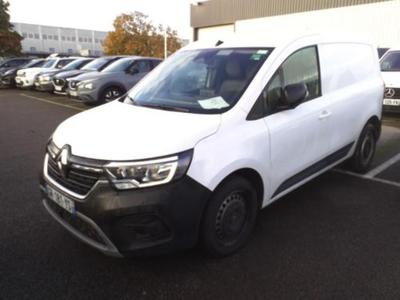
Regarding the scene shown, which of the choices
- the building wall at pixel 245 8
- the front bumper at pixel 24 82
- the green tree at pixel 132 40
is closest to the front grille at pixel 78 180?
the front bumper at pixel 24 82

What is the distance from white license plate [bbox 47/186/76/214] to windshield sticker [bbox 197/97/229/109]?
1.30 meters

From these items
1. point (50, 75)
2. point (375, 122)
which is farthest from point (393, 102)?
point (50, 75)

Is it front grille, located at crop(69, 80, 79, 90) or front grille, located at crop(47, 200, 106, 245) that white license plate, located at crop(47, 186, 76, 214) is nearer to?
front grille, located at crop(47, 200, 106, 245)

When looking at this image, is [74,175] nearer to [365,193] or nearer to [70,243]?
[70,243]

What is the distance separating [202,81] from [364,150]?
2827 mm

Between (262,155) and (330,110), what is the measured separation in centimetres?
130

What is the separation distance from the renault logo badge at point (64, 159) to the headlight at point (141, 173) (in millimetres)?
397

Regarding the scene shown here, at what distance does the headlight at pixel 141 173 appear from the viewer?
7.65ft

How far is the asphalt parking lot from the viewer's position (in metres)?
2.53

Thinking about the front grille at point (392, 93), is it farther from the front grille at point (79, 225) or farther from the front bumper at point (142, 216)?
the front grille at point (79, 225)

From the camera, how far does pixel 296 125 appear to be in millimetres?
3240

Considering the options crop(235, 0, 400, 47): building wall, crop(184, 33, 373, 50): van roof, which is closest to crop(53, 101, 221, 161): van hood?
crop(184, 33, 373, 50): van roof

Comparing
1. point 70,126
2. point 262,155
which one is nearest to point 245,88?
point 262,155

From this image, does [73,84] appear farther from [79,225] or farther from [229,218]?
[229,218]
